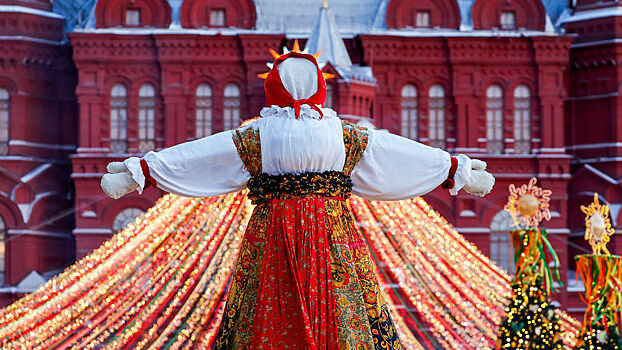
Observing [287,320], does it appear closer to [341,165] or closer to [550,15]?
[341,165]

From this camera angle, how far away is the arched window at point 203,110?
2717cm

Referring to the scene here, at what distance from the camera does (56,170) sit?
27312mm

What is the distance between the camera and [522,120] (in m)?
27.6

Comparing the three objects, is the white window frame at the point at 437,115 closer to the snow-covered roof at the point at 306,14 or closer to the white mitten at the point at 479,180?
the snow-covered roof at the point at 306,14

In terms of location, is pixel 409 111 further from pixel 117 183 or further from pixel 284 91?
pixel 117 183

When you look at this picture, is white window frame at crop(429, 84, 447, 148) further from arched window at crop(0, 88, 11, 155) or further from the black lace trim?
the black lace trim

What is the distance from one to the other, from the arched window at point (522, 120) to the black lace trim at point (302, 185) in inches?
814

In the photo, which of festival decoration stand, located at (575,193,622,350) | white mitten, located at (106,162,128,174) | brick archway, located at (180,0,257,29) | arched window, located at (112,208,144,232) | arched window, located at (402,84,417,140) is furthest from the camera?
arched window, located at (402,84,417,140)

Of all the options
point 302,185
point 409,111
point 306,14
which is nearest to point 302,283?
point 302,185

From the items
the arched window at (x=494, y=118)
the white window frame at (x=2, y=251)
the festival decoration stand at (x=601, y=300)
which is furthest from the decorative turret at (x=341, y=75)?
the festival decoration stand at (x=601, y=300)

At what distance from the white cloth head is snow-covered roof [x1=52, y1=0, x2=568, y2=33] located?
20.4 meters

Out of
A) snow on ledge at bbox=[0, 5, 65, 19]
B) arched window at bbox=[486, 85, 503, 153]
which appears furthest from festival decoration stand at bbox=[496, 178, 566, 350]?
snow on ledge at bbox=[0, 5, 65, 19]

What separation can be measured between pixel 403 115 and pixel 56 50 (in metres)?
7.48

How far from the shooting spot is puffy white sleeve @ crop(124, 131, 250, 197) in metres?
7.16
